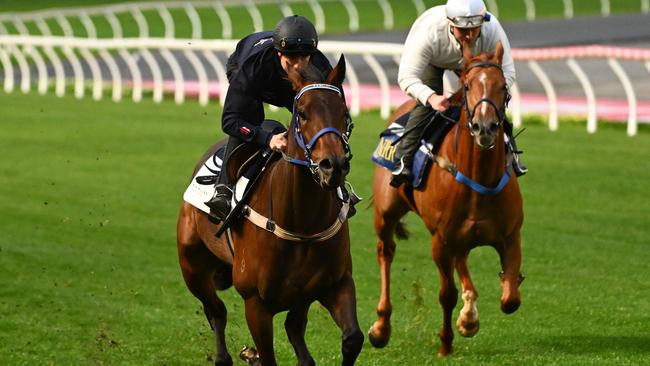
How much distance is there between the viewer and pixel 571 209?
13.1 metres

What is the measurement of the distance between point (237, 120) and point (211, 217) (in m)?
0.66

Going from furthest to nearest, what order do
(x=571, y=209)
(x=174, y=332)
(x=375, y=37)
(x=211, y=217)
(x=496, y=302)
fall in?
(x=375, y=37), (x=571, y=209), (x=496, y=302), (x=174, y=332), (x=211, y=217)

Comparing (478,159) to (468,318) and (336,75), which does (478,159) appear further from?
(336,75)

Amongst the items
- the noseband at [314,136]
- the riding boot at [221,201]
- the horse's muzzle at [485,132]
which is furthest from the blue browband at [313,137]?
the horse's muzzle at [485,132]

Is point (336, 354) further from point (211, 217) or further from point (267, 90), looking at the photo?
point (267, 90)

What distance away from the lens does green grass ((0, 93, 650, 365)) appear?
8.48 meters

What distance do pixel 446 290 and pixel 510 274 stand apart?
1.47 ft

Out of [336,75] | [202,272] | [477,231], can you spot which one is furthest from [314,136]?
[477,231]

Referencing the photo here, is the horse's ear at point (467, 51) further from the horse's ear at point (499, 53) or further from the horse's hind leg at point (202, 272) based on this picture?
the horse's hind leg at point (202, 272)

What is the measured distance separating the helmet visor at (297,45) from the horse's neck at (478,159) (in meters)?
1.82

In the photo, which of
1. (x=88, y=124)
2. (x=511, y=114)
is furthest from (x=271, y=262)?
(x=88, y=124)

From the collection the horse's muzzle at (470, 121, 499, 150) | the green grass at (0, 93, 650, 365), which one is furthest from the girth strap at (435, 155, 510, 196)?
the green grass at (0, 93, 650, 365)

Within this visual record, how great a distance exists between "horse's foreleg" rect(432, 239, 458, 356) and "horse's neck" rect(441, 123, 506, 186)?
0.43m

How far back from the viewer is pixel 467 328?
8.11 m
